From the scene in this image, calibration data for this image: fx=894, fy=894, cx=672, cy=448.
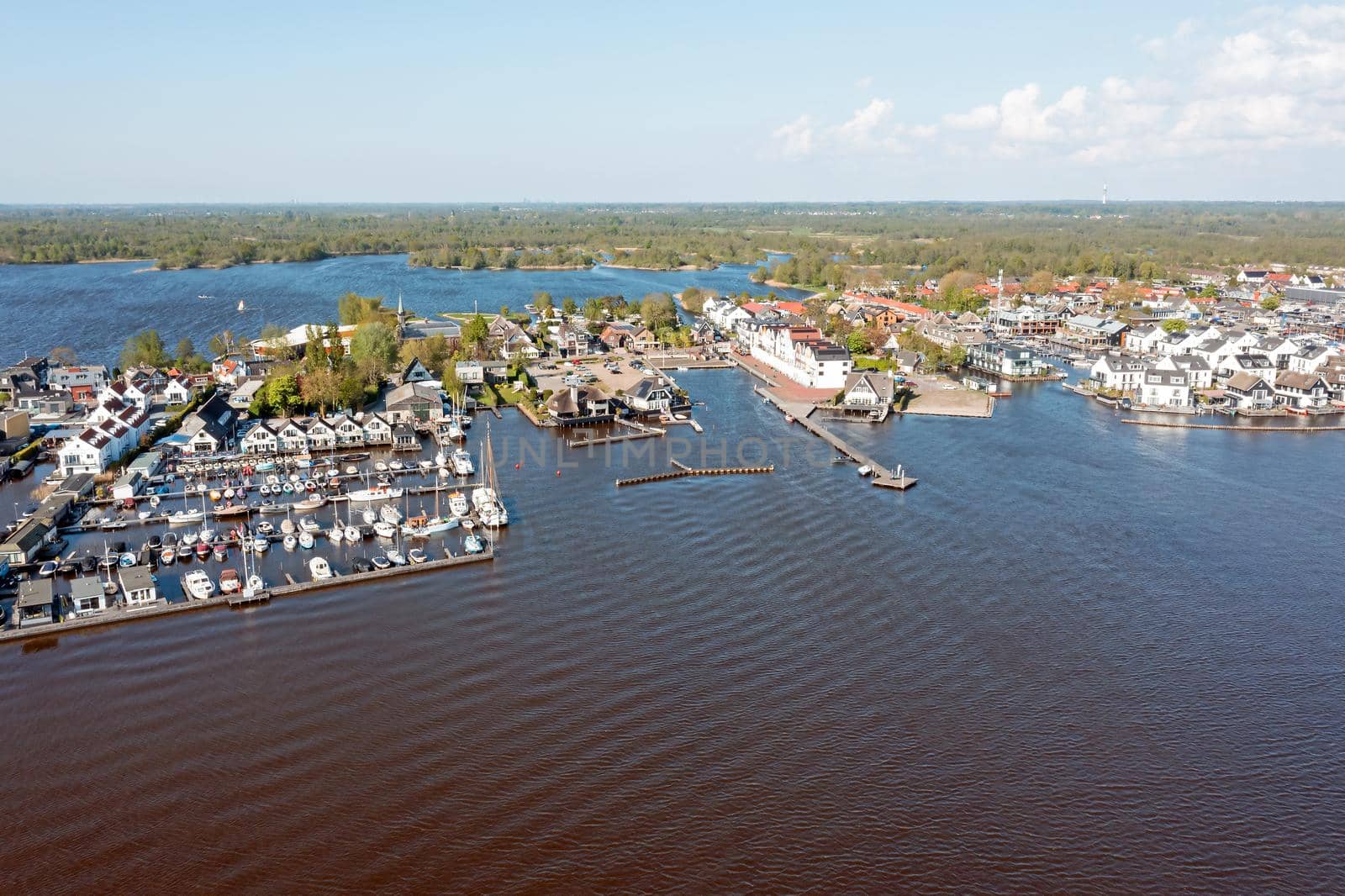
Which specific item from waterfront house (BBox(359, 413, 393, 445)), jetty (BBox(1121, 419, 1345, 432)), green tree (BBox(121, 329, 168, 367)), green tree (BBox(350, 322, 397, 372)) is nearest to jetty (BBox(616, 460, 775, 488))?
waterfront house (BBox(359, 413, 393, 445))

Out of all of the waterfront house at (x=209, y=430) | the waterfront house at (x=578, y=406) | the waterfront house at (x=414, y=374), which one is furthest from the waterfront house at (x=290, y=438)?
the waterfront house at (x=578, y=406)

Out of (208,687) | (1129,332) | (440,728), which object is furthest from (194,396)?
(1129,332)

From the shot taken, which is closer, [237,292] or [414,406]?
[414,406]

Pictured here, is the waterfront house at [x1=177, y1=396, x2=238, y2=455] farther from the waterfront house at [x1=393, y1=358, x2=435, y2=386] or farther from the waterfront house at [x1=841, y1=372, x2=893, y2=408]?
the waterfront house at [x1=841, y1=372, x2=893, y2=408]

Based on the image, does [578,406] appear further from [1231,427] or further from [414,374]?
[1231,427]

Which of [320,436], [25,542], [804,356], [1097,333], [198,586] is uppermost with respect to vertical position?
[1097,333]

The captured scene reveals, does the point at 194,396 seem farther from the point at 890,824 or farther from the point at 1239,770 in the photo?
the point at 1239,770

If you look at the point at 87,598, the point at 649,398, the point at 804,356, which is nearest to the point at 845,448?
the point at 649,398
